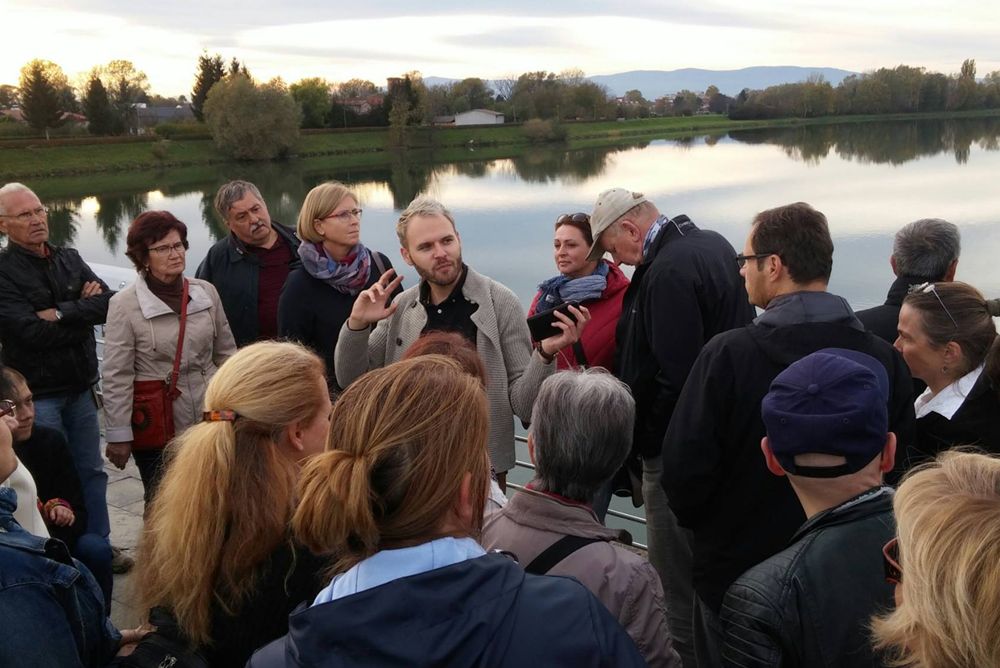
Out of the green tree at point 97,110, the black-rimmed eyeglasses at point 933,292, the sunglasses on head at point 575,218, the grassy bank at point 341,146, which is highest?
the green tree at point 97,110

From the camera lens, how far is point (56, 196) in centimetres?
3044

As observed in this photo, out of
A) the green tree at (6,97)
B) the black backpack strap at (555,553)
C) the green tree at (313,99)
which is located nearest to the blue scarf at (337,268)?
the black backpack strap at (555,553)

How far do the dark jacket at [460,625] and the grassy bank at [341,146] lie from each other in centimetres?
3362

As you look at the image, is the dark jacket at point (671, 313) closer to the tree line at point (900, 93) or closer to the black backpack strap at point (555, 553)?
the black backpack strap at point (555, 553)

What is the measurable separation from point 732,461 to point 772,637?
33.5 inches

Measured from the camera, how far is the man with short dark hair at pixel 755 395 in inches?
78.9

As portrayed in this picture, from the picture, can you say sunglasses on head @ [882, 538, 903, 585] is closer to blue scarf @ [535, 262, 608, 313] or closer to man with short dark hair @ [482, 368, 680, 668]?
man with short dark hair @ [482, 368, 680, 668]

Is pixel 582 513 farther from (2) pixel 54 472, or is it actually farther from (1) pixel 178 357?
(1) pixel 178 357

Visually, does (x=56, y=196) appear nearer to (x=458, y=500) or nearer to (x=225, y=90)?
(x=225, y=90)

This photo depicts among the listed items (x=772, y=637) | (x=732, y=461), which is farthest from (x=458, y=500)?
(x=732, y=461)

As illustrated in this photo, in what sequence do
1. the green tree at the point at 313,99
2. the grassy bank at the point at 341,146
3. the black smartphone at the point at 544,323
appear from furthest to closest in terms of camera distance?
the green tree at the point at 313,99, the grassy bank at the point at 341,146, the black smartphone at the point at 544,323

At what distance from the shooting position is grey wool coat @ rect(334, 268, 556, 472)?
2.92m

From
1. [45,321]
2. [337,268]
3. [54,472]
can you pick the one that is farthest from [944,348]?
[45,321]

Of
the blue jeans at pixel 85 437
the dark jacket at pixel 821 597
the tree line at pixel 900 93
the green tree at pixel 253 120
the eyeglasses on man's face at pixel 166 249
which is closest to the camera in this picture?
the dark jacket at pixel 821 597
